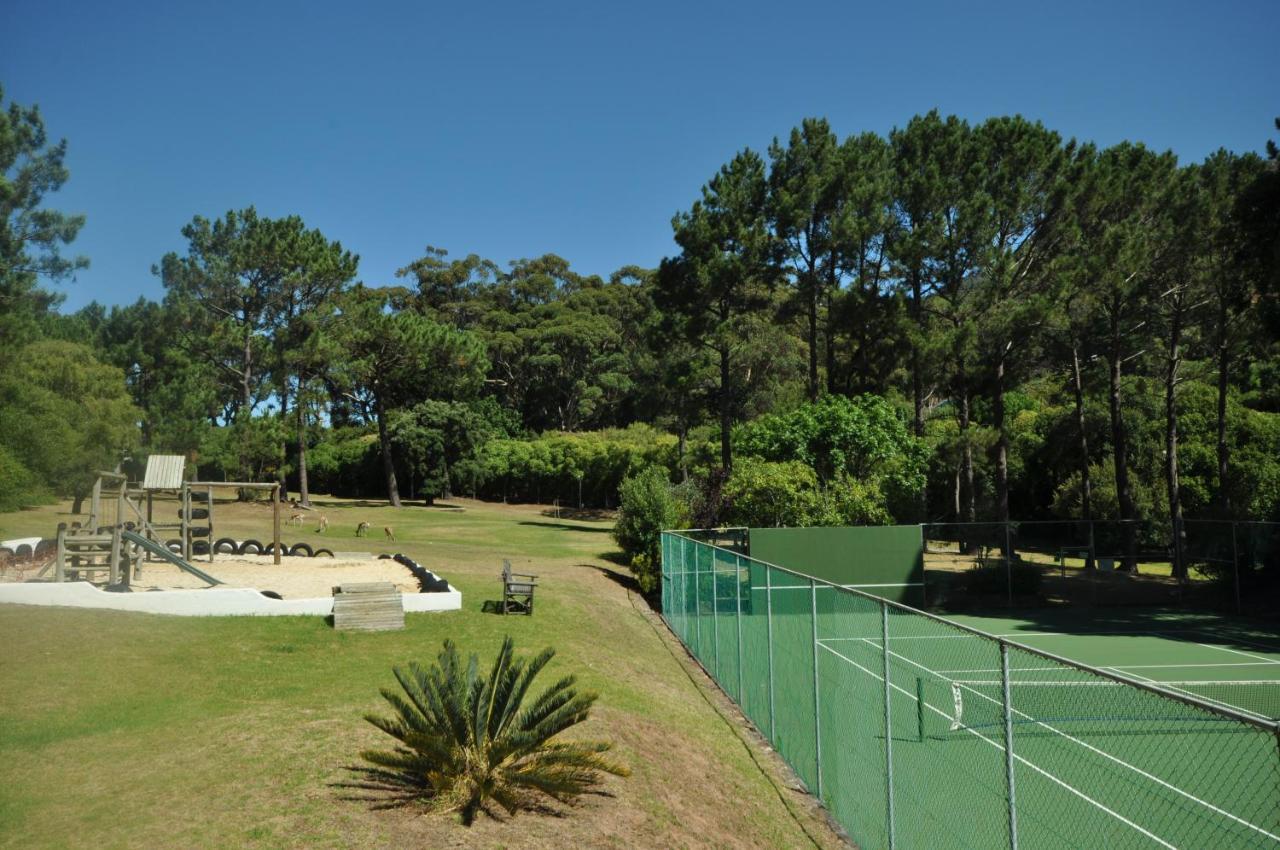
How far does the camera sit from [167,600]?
1855cm

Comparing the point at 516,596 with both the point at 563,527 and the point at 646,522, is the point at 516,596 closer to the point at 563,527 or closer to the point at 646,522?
the point at 646,522

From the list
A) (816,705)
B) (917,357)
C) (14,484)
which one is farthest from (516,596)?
(917,357)

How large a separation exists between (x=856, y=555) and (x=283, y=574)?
15.7 m

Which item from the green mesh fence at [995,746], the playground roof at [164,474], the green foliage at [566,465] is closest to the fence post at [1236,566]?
the green mesh fence at [995,746]

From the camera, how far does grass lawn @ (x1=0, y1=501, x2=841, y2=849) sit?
8516 mm

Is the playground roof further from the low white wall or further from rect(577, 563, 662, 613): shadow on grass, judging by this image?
rect(577, 563, 662, 613): shadow on grass

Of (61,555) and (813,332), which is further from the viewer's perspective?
(813,332)

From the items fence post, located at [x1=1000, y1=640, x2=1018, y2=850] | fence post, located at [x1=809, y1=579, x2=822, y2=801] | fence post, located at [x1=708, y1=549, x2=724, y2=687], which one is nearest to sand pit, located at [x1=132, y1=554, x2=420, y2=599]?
fence post, located at [x1=708, y1=549, x2=724, y2=687]

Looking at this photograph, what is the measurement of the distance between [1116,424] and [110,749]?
36703 mm

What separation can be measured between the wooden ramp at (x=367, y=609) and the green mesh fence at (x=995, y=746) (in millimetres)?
6121

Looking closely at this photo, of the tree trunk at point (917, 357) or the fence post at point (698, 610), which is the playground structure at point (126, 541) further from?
the tree trunk at point (917, 357)

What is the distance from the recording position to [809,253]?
47.3 m

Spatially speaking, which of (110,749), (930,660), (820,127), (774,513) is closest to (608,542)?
(774,513)

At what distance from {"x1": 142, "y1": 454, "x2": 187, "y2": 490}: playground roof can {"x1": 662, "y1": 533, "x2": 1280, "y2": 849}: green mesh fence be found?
14.0m
